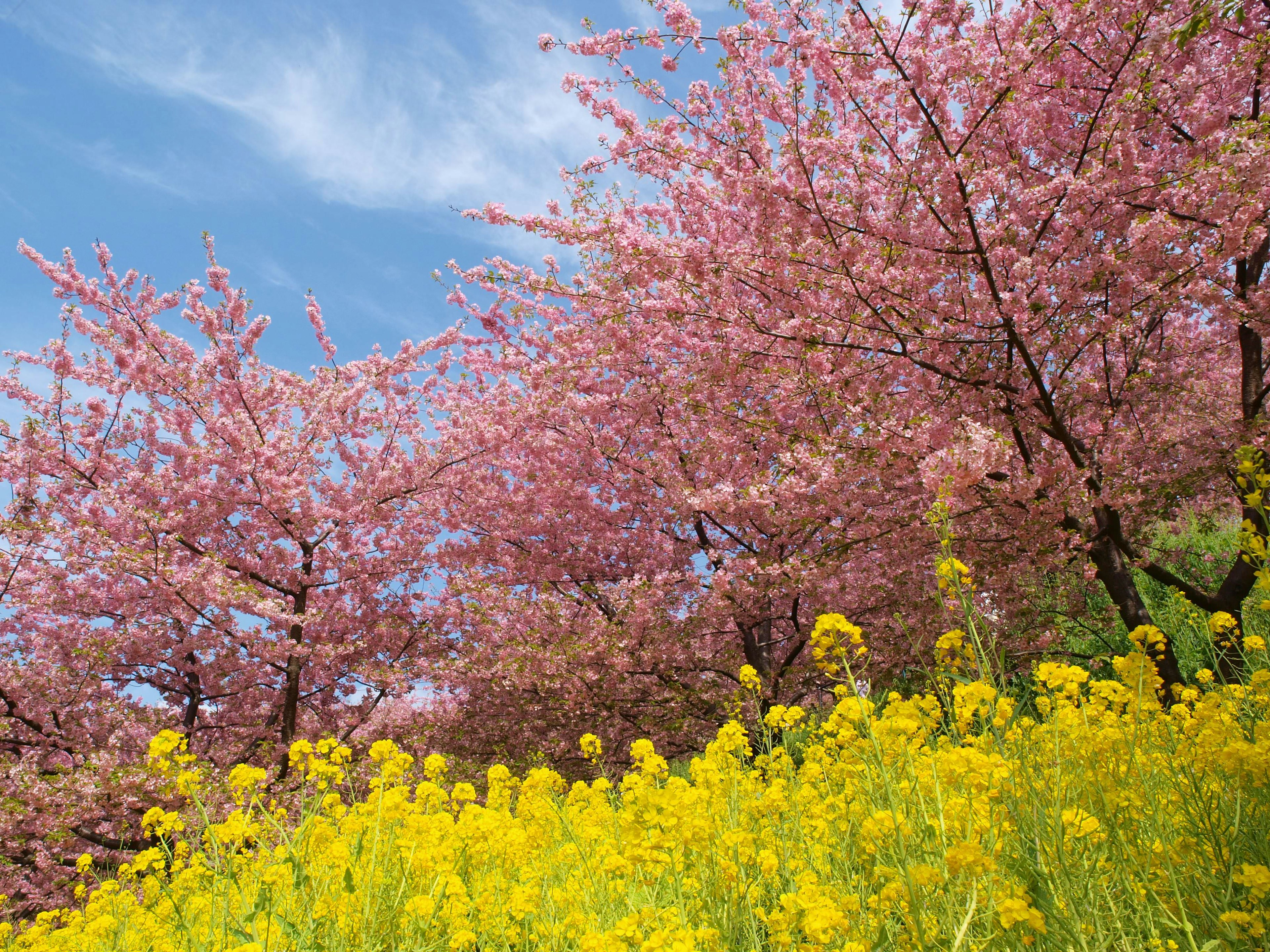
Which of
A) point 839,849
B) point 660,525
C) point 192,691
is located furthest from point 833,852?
point 192,691

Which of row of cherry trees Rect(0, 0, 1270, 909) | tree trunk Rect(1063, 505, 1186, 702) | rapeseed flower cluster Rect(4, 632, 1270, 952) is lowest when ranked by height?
rapeseed flower cluster Rect(4, 632, 1270, 952)

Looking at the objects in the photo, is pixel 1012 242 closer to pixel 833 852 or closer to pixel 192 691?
pixel 833 852

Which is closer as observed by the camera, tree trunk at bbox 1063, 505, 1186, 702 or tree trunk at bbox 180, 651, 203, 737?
tree trunk at bbox 1063, 505, 1186, 702

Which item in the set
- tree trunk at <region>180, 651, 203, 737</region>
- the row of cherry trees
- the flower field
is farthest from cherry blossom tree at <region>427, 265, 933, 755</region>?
tree trunk at <region>180, 651, 203, 737</region>

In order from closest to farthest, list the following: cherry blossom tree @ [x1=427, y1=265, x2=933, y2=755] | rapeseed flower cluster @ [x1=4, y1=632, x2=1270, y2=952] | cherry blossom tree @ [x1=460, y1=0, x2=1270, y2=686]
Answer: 1. rapeseed flower cluster @ [x1=4, y1=632, x2=1270, y2=952]
2. cherry blossom tree @ [x1=460, y1=0, x2=1270, y2=686]
3. cherry blossom tree @ [x1=427, y1=265, x2=933, y2=755]

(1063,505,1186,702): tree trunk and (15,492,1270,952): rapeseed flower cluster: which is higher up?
(1063,505,1186,702): tree trunk

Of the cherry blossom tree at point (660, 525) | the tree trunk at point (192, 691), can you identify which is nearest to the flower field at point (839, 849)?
the cherry blossom tree at point (660, 525)

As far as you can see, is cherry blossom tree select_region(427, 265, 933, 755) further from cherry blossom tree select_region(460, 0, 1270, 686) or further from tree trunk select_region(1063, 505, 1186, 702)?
tree trunk select_region(1063, 505, 1186, 702)

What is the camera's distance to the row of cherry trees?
5.77 metres

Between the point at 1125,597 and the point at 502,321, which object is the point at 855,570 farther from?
the point at 502,321

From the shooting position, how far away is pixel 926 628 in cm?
741

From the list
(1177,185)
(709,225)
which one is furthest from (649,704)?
(1177,185)

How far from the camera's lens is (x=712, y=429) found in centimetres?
804

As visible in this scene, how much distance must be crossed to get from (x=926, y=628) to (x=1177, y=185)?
4.40 metres
